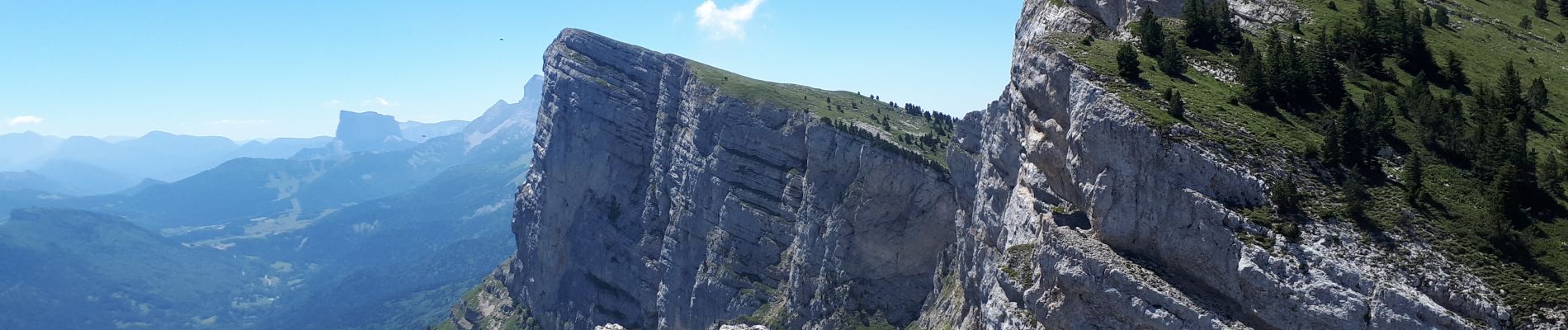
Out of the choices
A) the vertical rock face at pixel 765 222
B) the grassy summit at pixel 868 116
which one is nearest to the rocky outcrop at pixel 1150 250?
the vertical rock face at pixel 765 222

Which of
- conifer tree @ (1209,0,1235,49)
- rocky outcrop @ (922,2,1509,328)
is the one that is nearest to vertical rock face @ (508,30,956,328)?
rocky outcrop @ (922,2,1509,328)

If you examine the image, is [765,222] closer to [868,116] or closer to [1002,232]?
[868,116]

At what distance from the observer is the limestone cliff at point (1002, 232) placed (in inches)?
2175

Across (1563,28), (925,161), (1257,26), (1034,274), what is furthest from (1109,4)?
(925,161)

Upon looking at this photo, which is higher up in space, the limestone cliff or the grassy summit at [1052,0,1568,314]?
the grassy summit at [1052,0,1568,314]

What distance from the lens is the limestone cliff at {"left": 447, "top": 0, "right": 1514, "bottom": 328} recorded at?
181 ft

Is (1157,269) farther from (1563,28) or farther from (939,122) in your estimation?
(939,122)

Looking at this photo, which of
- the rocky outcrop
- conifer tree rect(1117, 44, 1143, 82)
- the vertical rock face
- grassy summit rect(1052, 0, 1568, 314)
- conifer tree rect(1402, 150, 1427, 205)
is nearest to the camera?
the rocky outcrop

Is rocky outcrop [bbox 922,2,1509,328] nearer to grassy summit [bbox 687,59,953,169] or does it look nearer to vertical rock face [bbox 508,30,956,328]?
vertical rock face [bbox 508,30,956,328]

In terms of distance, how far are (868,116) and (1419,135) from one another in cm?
12054

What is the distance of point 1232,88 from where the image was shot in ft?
235

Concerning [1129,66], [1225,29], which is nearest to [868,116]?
[1225,29]

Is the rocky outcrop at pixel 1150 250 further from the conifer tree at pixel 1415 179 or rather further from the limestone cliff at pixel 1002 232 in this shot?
the conifer tree at pixel 1415 179

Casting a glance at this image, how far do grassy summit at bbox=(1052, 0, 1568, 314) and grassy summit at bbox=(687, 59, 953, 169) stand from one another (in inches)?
2719
